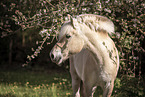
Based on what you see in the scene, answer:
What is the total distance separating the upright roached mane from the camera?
2.92m

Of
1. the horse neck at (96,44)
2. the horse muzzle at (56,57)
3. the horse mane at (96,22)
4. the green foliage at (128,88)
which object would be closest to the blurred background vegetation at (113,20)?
the green foliage at (128,88)

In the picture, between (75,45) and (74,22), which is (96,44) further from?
(74,22)

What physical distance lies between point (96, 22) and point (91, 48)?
40cm

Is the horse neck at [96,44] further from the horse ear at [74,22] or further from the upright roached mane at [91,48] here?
the horse ear at [74,22]

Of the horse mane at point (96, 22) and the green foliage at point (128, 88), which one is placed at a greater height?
the horse mane at point (96, 22)

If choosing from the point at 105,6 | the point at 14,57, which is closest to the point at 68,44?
the point at 105,6

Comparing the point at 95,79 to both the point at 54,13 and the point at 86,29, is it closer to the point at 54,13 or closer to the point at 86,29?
the point at 86,29

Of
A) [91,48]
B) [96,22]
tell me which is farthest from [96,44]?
[96,22]

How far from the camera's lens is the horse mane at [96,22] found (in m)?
3.03

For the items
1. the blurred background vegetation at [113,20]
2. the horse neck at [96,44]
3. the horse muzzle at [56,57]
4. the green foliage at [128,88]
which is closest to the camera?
the horse muzzle at [56,57]

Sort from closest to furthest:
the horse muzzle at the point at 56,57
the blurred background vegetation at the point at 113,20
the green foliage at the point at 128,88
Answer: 1. the horse muzzle at the point at 56,57
2. the blurred background vegetation at the point at 113,20
3. the green foliage at the point at 128,88

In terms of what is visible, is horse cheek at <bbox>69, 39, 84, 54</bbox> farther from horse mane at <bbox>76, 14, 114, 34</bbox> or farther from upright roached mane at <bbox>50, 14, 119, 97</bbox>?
horse mane at <bbox>76, 14, 114, 34</bbox>

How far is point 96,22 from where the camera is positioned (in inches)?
120

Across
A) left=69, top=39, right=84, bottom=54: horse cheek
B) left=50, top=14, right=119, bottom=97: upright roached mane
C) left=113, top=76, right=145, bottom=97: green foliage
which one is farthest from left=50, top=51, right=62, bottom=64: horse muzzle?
left=113, top=76, right=145, bottom=97: green foliage
